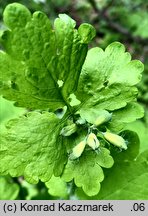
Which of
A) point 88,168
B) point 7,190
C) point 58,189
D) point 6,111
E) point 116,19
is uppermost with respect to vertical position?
point 116,19

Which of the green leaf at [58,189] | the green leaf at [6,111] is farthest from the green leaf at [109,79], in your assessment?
the green leaf at [6,111]

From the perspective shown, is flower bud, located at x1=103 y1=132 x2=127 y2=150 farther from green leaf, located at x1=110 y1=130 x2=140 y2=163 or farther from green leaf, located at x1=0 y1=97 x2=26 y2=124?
green leaf, located at x1=0 y1=97 x2=26 y2=124

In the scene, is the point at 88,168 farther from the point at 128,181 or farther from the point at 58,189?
the point at 58,189

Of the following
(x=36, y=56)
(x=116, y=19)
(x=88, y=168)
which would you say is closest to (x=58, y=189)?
(x=88, y=168)

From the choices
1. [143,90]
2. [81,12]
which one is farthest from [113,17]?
[143,90]

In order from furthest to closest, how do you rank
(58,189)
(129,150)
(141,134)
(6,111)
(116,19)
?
(116,19) < (6,111) < (141,134) < (58,189) < (129,150)

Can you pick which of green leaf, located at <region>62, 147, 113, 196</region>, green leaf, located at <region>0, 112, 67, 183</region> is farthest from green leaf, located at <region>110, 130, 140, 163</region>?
green leaf, located at <region>0, 112, 67, 183</region>

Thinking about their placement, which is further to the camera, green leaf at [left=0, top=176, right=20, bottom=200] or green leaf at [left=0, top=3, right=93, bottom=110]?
green leaf at [left=0, top=176, right=20, bottom=200]
